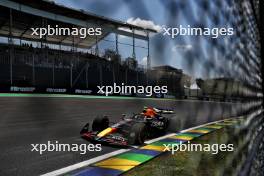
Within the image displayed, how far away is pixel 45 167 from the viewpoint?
5125 millimetres

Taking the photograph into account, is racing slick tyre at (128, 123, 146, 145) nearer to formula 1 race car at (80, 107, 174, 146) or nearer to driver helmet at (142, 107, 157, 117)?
formula 1 race car at (80, 107, 174, 146)

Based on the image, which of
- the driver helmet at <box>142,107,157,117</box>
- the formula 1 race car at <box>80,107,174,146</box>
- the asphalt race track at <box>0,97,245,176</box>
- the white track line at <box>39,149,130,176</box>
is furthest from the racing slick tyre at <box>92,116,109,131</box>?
the white track line at <box>39,149,130,176</box>

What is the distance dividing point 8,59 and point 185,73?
18460 millimetres

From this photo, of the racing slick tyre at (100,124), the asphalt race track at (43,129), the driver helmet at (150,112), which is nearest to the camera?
the asphalt race track at (43,129)

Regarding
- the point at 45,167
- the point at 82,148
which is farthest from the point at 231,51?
the point at 82,148

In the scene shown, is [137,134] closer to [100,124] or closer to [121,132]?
[121,132]

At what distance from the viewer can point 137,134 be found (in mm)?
6945

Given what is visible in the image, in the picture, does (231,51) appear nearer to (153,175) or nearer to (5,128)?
(153,175)

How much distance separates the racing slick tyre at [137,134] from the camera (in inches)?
269

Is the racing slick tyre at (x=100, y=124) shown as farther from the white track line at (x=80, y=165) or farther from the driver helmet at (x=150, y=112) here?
the white track line at (x=80, y=165)

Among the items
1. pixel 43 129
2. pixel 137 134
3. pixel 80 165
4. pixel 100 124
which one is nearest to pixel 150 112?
pixel 100 124

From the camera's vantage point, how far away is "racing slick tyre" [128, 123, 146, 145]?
22.4 feet

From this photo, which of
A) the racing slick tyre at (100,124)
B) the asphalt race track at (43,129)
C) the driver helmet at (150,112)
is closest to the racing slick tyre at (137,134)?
the asphalt race track at (43,129)

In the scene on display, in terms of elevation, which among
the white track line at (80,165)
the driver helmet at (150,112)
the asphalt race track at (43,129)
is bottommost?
the white track line at (80,165)
